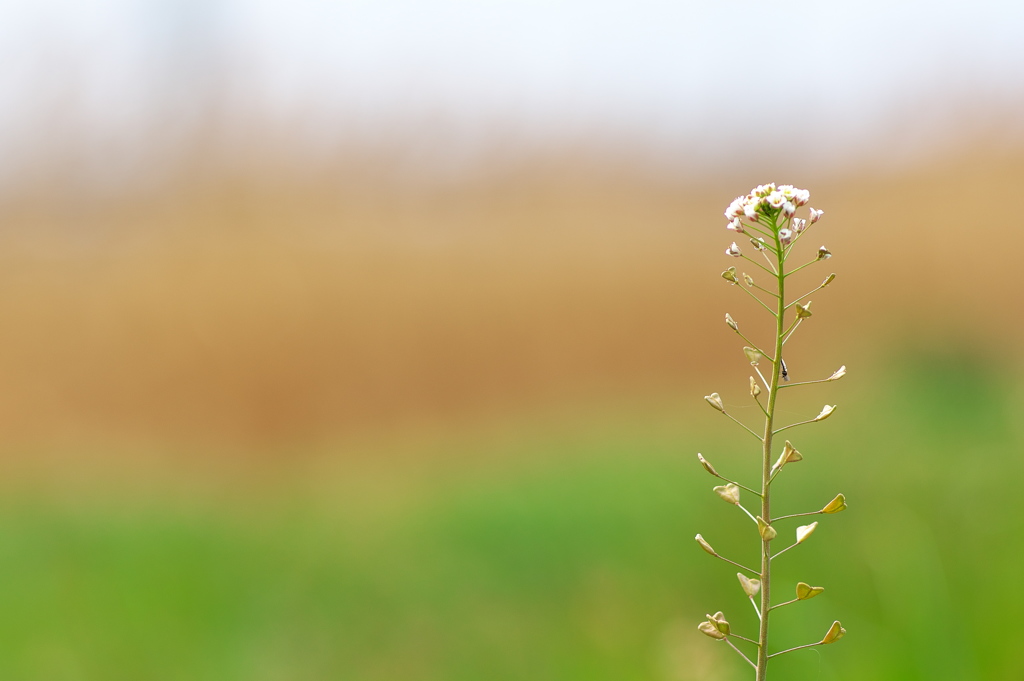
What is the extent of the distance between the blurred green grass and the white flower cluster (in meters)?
1.00

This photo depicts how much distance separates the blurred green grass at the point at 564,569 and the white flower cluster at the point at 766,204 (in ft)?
3.27

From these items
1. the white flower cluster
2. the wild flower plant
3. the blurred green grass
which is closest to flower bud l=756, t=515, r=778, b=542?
the wild flower plant

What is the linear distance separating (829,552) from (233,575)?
2.31m

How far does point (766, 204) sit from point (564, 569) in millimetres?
2800

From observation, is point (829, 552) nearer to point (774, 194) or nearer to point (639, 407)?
point (774, 194)

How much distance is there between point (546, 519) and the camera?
13.1ft

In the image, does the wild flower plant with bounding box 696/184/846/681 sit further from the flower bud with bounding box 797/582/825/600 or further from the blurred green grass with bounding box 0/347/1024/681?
the blurred green grass with bounding box 0/347/1024/681

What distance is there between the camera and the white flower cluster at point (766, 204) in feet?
2.14

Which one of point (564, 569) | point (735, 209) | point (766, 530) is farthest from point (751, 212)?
point (564, 569)

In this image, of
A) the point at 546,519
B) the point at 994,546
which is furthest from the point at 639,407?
the point at 994,546

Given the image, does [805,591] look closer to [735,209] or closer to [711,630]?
[711,630]

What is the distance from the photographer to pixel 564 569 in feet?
10.8

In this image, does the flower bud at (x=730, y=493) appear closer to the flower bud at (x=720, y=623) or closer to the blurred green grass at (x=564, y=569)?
the flower bud at (x=720, y=623)

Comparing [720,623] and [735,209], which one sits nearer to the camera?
[720,623]
